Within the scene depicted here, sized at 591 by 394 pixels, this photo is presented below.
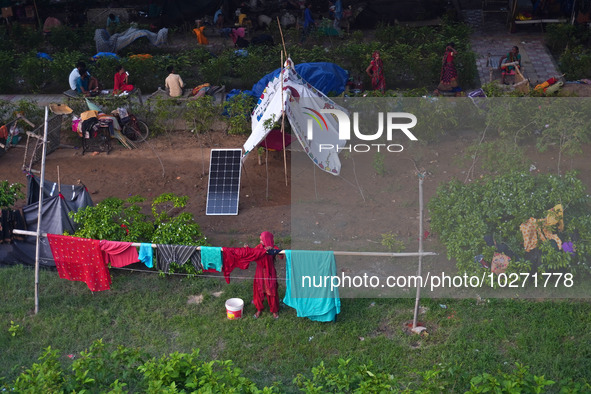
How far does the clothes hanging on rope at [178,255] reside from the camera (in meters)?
9.16

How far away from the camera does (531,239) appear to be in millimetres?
9172

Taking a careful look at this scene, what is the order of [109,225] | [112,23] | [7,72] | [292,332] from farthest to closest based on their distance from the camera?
1. [112,23]
2. [7,72]
3. [109,225]
4. [292,332]

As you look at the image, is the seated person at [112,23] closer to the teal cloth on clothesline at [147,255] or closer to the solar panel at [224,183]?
the solar panel at [224,183]

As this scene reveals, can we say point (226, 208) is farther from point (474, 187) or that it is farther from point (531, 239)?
point (531, 239)

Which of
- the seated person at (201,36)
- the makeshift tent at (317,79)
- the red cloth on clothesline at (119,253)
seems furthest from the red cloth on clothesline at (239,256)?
the seated person at (201,36)

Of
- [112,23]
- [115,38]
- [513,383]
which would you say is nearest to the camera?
[513,383]

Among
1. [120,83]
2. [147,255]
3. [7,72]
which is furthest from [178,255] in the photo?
[7,72]

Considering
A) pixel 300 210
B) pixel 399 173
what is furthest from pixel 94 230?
pixel 399 173

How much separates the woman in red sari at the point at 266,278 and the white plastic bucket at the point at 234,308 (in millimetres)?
212

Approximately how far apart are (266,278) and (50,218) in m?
3.35

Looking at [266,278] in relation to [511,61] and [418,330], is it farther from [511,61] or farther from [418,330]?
[511,61]

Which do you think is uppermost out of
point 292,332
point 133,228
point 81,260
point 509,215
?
point 509,215

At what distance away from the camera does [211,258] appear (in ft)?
29.7

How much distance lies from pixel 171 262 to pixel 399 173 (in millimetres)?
4517
